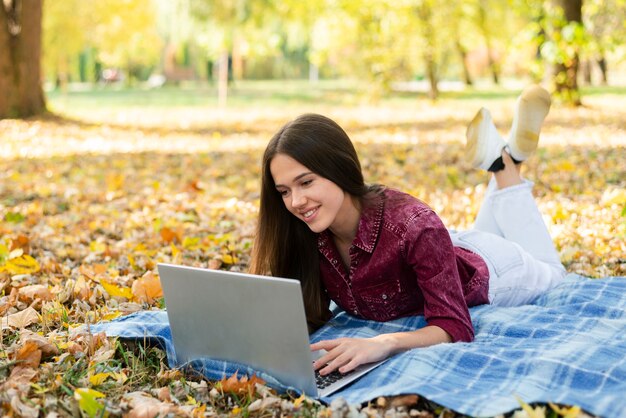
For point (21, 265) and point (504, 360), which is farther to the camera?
point (21, 265)

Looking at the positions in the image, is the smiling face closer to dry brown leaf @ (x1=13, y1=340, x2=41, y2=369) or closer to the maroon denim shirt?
the maroon denim shirt

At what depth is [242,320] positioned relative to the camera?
2.29 m

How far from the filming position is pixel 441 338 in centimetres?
255

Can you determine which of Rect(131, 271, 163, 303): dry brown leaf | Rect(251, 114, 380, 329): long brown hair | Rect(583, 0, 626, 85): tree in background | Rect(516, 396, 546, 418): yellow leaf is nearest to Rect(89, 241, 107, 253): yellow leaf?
Rect(131, 271, 163, 303): dry brown leaf

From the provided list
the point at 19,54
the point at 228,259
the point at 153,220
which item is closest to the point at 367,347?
the point at 228,259

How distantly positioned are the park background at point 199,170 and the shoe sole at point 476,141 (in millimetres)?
753

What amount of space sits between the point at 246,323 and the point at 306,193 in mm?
505

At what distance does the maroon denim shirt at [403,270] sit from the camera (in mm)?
2553

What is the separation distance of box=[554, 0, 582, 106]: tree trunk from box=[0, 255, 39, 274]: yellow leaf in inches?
395

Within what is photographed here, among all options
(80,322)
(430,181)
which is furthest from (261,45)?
(80,322)

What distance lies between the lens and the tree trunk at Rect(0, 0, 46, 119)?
1187 cm

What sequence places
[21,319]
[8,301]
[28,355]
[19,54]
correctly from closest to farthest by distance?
[28,355] → [21,319] → [8,301] → [19,54]

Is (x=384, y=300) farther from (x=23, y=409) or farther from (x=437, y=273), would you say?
(x=23, y=409)

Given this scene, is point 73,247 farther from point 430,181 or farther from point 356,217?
point 430,181
